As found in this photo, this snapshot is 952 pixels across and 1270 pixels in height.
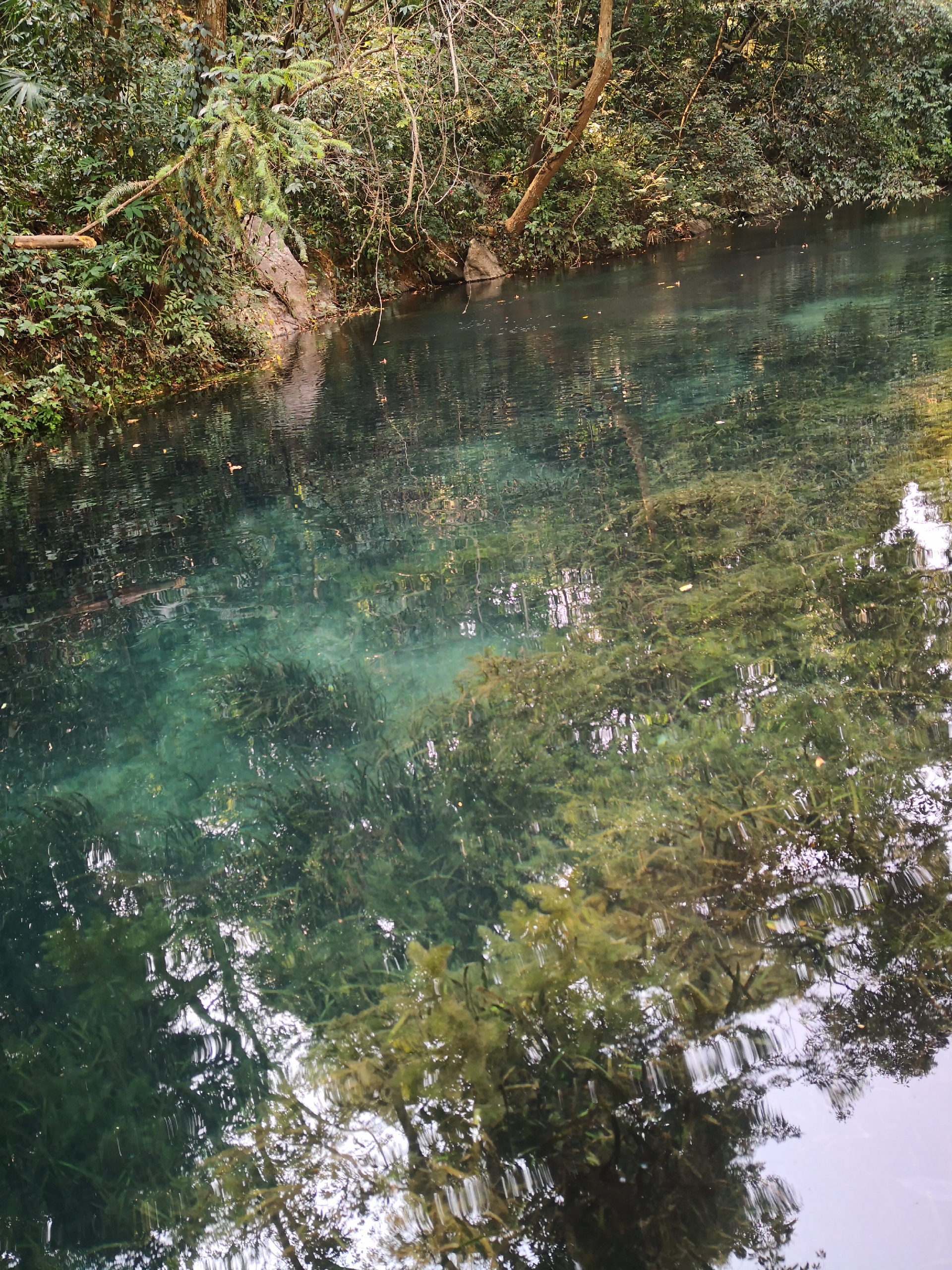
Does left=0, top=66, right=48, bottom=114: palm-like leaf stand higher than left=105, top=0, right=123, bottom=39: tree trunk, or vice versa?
left=105, top=0, right=123, bottom=39: tree trunk

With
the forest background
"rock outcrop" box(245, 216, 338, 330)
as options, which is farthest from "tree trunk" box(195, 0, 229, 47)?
"rock outcrop" box(245, 216, 338, 330)

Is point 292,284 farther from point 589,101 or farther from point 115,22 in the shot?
point 589,101

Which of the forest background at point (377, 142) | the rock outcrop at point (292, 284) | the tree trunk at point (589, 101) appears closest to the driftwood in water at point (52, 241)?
the forest background at point (377, 142)

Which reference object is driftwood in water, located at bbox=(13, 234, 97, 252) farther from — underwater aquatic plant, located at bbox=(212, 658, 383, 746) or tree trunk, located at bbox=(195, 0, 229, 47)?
underwater aquatic plant, located at bbox=(212, 658, 383, 746)

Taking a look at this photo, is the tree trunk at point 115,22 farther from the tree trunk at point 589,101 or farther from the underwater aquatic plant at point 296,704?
the underwater aquatic plant at point 296,704

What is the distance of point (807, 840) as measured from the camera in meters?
1.86

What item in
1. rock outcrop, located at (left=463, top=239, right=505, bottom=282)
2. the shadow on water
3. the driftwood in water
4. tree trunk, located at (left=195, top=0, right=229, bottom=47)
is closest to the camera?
the shadow on water

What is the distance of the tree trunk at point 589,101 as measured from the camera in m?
12.1

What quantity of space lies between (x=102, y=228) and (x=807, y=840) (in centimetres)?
928

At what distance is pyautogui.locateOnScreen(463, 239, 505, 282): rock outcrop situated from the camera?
593 inches

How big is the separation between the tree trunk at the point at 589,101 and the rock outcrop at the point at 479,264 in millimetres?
1454

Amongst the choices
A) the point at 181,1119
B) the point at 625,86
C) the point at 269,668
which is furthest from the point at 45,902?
the point at 625,86

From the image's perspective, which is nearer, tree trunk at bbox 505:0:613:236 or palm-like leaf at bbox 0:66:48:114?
palm-like leaf at bbox 0:66:48:114

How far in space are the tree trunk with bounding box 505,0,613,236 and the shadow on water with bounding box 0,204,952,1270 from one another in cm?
986
